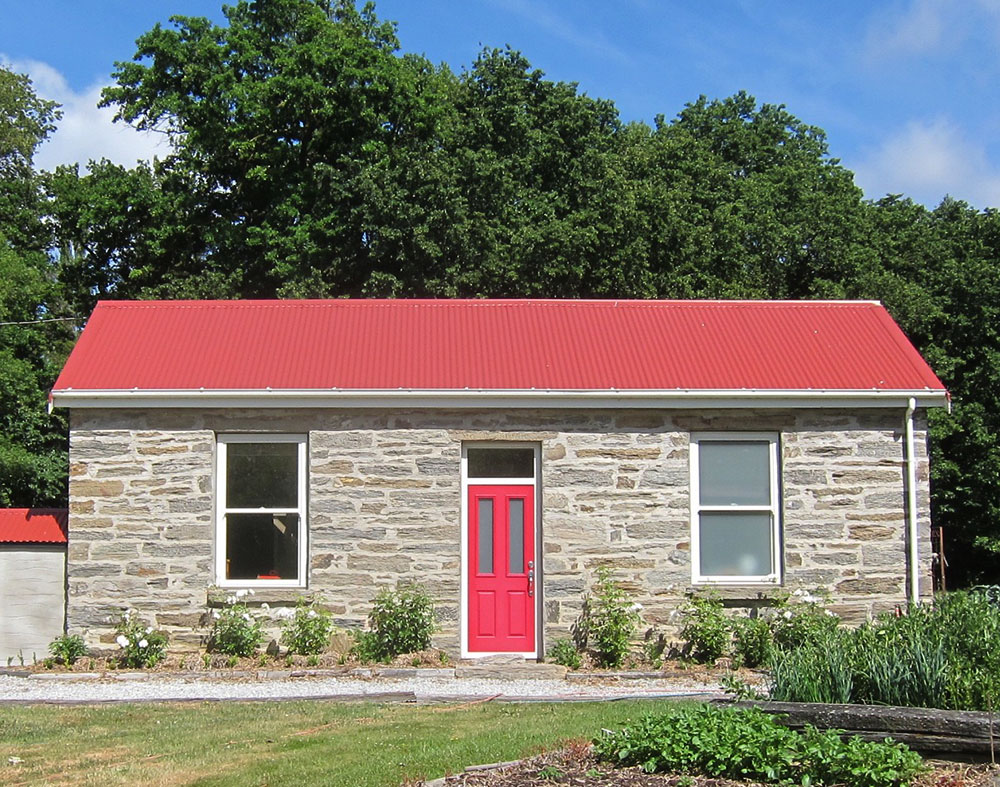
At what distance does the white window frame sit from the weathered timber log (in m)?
6.40

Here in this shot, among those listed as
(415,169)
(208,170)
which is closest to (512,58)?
(415,169)

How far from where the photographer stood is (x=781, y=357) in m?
14.1

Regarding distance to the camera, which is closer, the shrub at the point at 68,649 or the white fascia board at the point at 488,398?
the shrub at the point at 68,649

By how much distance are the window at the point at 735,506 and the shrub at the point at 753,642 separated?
71 cm

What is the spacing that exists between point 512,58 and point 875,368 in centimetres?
1497

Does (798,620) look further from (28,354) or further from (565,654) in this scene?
(28,354)

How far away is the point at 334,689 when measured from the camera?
11328 millimetres

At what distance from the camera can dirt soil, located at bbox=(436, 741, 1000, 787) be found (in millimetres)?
6520

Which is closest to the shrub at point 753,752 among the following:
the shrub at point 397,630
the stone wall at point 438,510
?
the shrub at point 397,630

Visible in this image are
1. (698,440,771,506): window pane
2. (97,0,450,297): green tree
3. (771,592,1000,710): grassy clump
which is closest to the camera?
(771,592,1000,710): grassy clump

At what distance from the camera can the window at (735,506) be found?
13430 millimetres

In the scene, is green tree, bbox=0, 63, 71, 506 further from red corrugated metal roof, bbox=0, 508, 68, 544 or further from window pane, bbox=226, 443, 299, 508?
window pane, bbox=226, 443, 299, 508

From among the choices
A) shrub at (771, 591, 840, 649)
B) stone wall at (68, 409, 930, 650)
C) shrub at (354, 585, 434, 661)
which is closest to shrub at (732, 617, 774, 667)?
shrub at (771, 591, 840, 649)

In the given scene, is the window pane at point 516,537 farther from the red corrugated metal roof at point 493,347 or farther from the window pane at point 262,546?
the window pane at point 262,546
